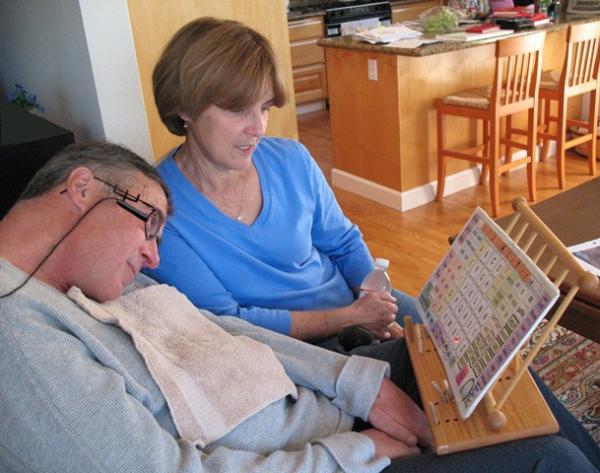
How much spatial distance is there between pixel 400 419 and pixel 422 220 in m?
2.41

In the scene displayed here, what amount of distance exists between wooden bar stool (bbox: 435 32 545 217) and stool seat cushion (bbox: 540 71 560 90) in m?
0.19

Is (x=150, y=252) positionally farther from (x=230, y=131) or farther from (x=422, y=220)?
(x=422, y=220)

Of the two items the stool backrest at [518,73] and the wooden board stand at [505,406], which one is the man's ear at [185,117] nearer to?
the wooden board stand at [505,406]

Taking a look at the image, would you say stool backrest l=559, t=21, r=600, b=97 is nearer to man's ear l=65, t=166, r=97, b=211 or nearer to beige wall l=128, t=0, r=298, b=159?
beige wall l=128, t=0, r=298, b=159

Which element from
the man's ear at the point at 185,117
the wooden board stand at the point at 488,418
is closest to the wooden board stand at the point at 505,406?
the wooden board stand at the point at 488,418

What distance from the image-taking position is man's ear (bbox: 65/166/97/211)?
97 cm

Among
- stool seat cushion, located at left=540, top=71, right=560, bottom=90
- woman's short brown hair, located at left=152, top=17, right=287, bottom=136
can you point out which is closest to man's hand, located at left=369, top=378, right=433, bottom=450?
woman's short brown hair, located at left=152, top=17, right=287, bottom=136

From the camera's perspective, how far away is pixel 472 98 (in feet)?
10.9

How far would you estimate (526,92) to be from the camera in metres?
3.38

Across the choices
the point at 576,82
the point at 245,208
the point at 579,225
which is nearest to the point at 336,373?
the point at 245,208

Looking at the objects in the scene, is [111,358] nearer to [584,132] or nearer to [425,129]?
[425,129]

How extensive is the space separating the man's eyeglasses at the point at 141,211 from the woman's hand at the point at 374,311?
575 millimetres

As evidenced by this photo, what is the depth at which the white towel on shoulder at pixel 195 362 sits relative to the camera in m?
0.99

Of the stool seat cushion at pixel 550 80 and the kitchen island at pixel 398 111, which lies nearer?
the kitchen island at pixel 398 111
